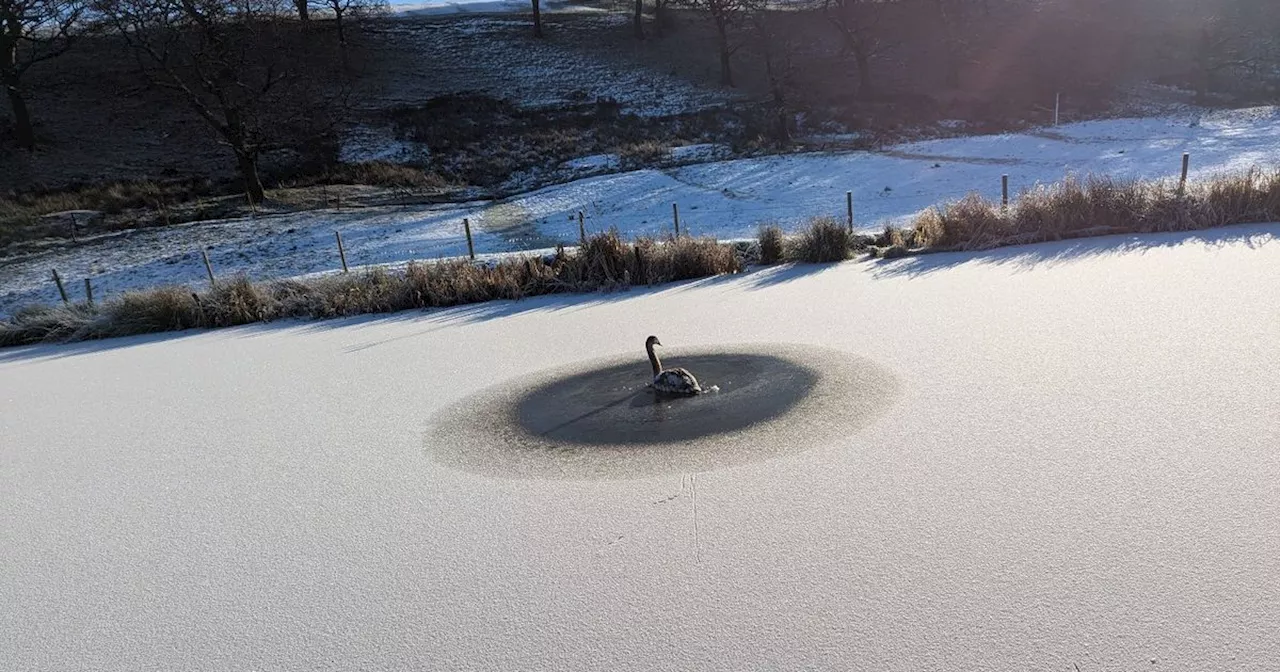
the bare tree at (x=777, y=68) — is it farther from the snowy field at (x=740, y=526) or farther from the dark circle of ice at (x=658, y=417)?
the snowy field at (x=740, y=526)

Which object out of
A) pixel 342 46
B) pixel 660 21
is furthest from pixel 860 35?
pixel 342 46

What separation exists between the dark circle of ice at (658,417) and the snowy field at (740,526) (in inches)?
6.0

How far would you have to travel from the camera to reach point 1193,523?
3.11 metres

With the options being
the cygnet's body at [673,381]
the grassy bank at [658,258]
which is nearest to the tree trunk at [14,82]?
→ the grassy bank at [658,258]

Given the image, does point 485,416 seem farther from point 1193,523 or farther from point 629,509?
point 1193,523

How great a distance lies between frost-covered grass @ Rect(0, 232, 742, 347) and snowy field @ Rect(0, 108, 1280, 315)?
5031mm

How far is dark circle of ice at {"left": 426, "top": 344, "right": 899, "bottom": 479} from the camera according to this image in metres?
4.34

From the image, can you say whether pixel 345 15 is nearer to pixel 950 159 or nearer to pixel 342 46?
pixel 342 46

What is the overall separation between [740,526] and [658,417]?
61.4 inches

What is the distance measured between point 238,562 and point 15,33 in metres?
29.6

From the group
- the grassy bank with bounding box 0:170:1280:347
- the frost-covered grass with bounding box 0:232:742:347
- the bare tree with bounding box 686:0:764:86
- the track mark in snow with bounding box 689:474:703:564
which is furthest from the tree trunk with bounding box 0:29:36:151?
the track mark in snow with bounding box 689:474:703:564

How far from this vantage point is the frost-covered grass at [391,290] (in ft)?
32.2

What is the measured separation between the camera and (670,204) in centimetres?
1989

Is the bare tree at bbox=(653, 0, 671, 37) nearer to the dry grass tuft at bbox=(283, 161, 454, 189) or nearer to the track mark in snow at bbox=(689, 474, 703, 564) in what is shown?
the dry grass tuft at bbox=(283, 161, 454, 189)
